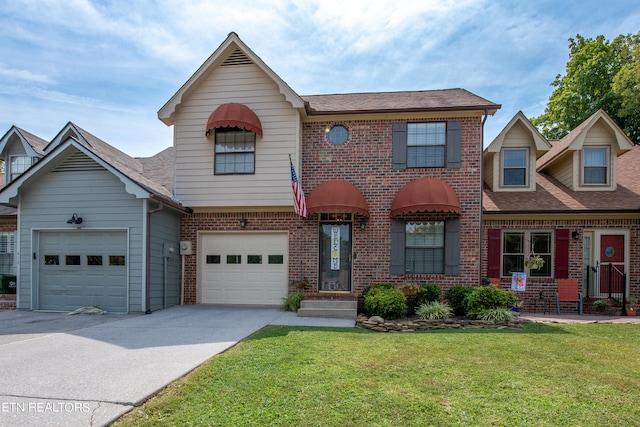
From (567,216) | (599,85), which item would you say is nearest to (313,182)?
(567,216)

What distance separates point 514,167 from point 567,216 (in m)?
2.23

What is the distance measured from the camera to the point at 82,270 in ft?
31.4

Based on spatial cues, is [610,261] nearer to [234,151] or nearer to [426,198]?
[426,198]

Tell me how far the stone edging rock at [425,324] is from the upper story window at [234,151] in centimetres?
555

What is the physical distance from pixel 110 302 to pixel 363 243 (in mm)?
7167

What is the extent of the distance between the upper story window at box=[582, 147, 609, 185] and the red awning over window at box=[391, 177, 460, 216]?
5.39 m

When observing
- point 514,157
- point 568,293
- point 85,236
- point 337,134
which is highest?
point 337,134

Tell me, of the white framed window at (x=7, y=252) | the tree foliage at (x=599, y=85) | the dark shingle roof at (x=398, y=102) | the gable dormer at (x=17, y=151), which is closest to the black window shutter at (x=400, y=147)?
the dark shingle roof at (x=398, y=102)

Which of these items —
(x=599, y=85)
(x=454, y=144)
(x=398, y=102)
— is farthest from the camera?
(x=599, y=85)

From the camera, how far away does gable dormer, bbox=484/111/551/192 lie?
11.5 meters

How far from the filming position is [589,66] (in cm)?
2081

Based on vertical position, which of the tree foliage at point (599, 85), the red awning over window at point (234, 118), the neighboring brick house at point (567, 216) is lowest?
the neighboring brick house at point (567, 216)

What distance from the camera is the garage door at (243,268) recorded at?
35.3ft

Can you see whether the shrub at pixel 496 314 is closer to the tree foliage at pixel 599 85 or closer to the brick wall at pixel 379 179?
the brick wall at pixel 379 179
